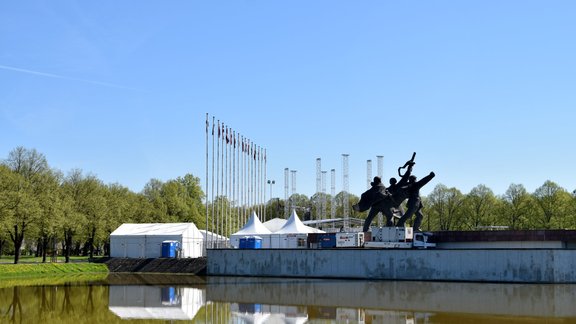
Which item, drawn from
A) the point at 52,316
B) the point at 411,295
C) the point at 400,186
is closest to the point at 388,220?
the point at 400,186

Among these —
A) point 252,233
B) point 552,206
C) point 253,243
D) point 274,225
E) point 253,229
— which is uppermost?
point 552,206

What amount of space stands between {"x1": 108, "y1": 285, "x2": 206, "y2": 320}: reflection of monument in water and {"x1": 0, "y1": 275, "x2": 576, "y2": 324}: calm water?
0.03 meters

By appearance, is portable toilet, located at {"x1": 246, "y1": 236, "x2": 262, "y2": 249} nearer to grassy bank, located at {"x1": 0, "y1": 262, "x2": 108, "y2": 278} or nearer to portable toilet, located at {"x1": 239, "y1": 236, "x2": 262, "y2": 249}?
portable toilet, located at {"x1": 239, "y1": 236, "x2": 262, "y2": 249}

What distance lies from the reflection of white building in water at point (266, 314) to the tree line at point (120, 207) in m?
27.0

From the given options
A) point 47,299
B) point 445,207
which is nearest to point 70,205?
point 47,299

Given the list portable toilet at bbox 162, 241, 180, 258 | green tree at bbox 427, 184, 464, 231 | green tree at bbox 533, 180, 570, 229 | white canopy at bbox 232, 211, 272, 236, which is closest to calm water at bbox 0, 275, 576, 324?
white canopy at bbox 232, 211, 272, 236

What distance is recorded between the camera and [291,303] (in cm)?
2398

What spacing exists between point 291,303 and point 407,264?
1551cm

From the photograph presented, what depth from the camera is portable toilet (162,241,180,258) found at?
5144cm

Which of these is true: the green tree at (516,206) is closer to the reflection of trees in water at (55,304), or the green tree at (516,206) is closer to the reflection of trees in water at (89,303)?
the reflection of trees in water at (55,304)

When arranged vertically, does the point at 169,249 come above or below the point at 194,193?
below

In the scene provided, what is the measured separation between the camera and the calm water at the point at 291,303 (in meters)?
19.2

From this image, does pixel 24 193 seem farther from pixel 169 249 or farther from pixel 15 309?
pixel 15 309

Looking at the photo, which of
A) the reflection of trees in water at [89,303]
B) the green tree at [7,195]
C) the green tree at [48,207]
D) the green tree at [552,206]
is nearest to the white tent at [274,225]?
the green tree at [48,207]
